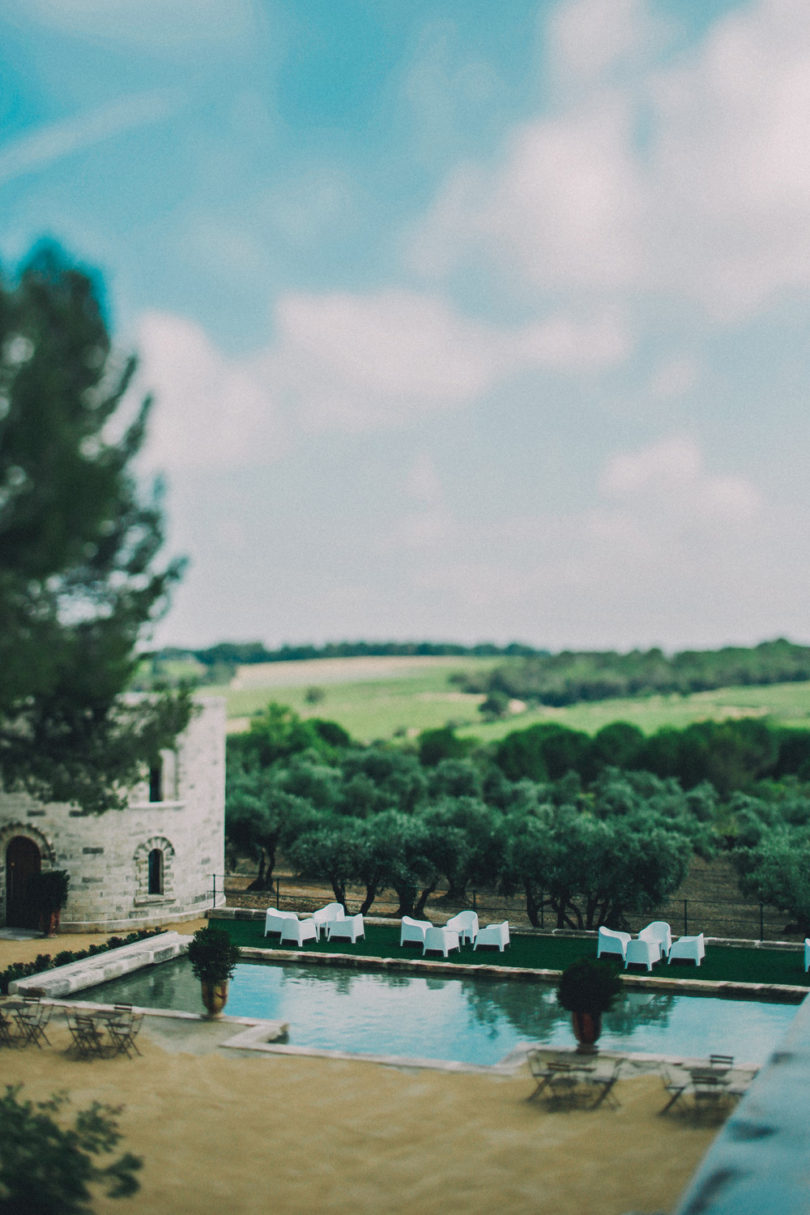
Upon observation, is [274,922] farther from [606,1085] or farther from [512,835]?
[606,1085]

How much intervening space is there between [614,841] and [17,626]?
18353mm

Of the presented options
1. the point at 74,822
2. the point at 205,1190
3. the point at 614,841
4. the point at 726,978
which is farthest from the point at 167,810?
the point at 205,1190

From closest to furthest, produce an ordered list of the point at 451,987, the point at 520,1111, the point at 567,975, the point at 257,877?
the point at 520,1111
the point at 567,975
the point at 451,987
the point at 257,877

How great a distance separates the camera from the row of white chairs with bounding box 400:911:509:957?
71.9 ft

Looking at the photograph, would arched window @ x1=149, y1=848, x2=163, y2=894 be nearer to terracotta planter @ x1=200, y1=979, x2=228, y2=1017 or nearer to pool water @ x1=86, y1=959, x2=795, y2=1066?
pool water @ x1=86, y1=959, x2=795, y2=1066

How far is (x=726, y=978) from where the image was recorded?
1998 cm

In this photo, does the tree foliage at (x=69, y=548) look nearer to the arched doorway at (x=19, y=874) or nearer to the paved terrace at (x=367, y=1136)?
the paved terrace at (x=367, y=1136)

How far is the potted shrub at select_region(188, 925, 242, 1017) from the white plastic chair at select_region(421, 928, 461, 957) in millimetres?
5846

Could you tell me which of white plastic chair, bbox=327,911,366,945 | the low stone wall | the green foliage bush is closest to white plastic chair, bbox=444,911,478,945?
white plastic chair, bbox=327,911,366,945

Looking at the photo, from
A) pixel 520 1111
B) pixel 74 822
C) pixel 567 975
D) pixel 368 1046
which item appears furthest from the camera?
pixel 74 822

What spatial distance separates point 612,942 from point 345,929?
5.83 metres

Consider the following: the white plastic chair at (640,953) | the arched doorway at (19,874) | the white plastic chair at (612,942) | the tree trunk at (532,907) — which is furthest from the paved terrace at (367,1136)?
the tree trunk at (532,907)

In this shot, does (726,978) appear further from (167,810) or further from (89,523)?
(89,523)

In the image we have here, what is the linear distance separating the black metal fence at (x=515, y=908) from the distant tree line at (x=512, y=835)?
475 mm
